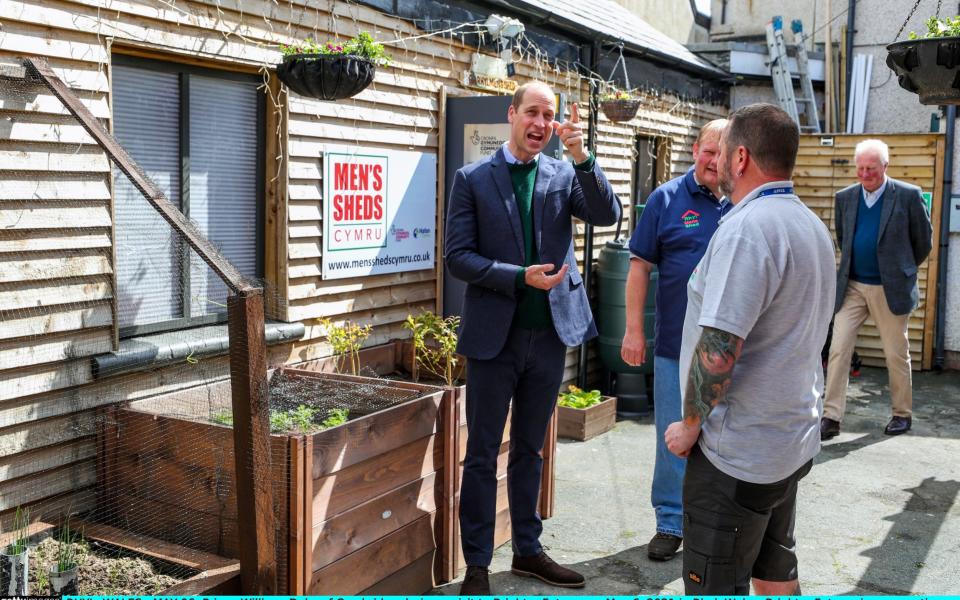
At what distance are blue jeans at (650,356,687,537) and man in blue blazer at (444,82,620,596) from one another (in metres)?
0.66

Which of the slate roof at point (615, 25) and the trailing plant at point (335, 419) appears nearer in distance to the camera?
the trailing plant at point (335, 419)

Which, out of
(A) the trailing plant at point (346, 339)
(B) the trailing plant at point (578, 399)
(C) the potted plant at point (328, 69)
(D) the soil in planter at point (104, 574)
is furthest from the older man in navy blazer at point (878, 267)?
(D) the soil in planter at point (104, 574)

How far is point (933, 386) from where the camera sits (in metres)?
9.48

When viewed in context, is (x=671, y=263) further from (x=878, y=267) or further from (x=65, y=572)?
(x=878, y=267)

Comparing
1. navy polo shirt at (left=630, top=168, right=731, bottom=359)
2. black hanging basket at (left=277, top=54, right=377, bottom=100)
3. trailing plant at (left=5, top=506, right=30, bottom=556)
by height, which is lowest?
trailing plant at (left=5, top=506, right=30, bottom=556)

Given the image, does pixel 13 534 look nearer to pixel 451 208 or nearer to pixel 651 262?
pixel 451 208

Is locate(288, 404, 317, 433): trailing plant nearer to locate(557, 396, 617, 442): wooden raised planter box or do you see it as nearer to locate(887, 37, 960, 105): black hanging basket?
locate(557, 396, 617, 442): wooden raised planter box

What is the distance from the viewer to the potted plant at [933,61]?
501 centimetres

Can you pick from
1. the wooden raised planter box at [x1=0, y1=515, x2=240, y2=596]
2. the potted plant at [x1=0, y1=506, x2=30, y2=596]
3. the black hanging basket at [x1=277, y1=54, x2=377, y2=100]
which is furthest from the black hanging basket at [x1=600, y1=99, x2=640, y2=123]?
the potted plant at [x1=0, y1=506, x2=30, y2=596]

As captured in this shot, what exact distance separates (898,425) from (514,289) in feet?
15.7

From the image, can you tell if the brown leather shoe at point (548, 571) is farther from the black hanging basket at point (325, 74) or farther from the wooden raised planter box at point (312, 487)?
the black hanging basket at point (325, 74)

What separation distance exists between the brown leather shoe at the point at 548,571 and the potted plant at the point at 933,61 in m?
3.17

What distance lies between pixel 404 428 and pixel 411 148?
8.60ft

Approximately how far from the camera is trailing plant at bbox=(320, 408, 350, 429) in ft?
13.7
